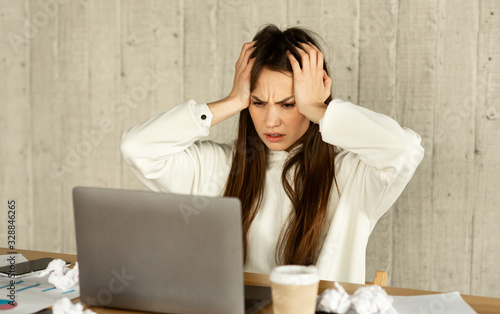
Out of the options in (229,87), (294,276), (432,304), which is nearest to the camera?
(294,276)

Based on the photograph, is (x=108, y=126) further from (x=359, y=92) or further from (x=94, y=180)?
(x=359, y=92)

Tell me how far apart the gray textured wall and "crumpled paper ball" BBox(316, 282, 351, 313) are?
3.73ft

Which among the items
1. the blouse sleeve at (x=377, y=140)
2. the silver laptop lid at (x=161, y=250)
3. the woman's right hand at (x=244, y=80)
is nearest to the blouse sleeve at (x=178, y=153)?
the woman's right hand at (x=244, y=80)

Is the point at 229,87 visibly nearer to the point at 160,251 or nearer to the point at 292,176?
the point at 292,176

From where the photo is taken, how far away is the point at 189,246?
814mm

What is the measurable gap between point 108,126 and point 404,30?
4.31 feet

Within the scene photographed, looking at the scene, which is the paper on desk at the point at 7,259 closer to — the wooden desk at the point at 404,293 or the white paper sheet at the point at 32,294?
the white paper sheet at the point at 32,294

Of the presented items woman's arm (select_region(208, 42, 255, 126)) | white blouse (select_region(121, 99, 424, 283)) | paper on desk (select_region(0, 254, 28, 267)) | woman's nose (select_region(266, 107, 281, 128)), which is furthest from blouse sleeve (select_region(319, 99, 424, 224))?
paper on desk (select_region(0, 254, 28, 267))

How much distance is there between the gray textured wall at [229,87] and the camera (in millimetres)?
1857

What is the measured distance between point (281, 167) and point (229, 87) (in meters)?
0.61

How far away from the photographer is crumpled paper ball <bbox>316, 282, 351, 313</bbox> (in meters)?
0.86

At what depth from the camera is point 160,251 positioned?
32.7 inches

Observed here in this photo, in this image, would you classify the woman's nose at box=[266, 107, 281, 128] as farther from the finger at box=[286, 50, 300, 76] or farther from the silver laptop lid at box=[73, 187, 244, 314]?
the silver laptop lid at box=[73, 187, 244, 314]

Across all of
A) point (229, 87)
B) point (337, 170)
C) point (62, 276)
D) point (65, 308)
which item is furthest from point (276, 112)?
point (65, 308)
